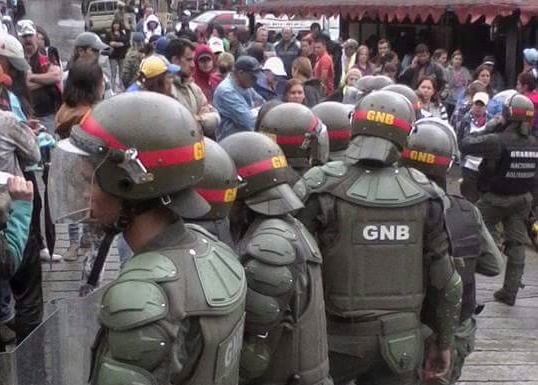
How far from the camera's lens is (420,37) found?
882 inches

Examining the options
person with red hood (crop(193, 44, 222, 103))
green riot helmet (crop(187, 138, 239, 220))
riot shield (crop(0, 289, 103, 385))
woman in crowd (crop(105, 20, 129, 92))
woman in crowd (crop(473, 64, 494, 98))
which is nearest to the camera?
riot shield (crop(0, 289, 103, 385))

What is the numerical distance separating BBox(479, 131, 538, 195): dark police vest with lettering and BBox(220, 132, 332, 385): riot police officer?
4.77 m

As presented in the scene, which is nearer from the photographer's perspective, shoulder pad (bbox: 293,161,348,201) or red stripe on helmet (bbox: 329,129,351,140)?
shoulder pad (bbox: 293,161,348,201)

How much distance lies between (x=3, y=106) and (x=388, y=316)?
9.52ft

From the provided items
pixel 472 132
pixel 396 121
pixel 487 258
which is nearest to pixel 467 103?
pixel 472 132

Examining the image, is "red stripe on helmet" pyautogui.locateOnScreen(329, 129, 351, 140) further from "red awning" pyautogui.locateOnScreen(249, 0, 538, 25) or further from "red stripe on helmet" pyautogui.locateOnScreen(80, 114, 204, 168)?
"red awning" pyautogui.locateOnScreen(249, 0, 538, 25)

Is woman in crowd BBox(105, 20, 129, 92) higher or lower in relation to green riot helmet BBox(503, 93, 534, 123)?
lower

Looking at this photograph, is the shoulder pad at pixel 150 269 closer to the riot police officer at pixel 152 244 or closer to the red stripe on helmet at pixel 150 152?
the riot police officer at pixel 152 244

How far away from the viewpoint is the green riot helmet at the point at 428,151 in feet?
16.9

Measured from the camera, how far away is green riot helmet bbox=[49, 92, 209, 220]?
2.62m

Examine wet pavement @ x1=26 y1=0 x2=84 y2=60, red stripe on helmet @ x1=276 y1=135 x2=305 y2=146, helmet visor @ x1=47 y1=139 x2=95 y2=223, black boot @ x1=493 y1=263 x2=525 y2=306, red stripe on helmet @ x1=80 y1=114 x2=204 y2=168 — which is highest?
red stripe on helmet @ x1=80 y1=114 x2=204 y2=168

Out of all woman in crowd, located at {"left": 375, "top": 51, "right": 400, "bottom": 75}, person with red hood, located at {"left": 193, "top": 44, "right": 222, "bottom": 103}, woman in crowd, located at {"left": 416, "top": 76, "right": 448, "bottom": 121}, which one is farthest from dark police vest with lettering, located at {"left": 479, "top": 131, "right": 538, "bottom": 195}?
woman in crowd, located at {"left": 375, "top": 51, "right": 400, "bottom": 75}

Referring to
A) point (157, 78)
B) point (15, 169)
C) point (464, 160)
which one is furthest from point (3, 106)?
point (464, 160)

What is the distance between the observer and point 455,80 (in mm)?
16125
